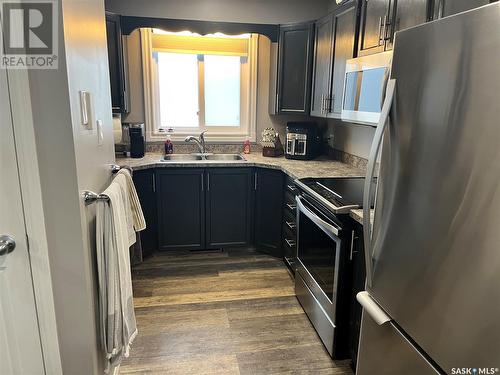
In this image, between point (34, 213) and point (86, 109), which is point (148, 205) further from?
point (34, 213)

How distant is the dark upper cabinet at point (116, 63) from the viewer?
3.00 meters

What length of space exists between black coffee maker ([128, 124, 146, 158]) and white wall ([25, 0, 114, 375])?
5.89 feet

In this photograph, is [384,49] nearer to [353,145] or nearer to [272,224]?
[353,145]

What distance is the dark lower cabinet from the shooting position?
178 centimetres

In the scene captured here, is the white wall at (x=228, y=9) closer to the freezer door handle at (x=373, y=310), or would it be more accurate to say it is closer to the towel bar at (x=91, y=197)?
the towel bar at (x=91, y=197)

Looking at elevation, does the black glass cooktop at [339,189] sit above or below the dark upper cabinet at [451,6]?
below

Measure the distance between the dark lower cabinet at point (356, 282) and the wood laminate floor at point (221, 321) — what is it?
220mm

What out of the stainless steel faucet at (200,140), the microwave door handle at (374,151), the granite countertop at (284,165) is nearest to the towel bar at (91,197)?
the microwave door handle at (374,151)

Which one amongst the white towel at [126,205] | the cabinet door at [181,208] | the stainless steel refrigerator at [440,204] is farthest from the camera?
the cabinet door at [181,208]

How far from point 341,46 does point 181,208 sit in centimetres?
198

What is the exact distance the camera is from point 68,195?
1.22m

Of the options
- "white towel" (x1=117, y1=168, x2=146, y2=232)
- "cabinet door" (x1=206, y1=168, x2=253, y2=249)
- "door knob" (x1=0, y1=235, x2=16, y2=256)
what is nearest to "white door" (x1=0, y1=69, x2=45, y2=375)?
"door knob" (x1=0, y1=235, x2=16, y2=256)

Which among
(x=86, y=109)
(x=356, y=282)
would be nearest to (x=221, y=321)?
(x=356, y=282)

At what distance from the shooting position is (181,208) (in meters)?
3.25
